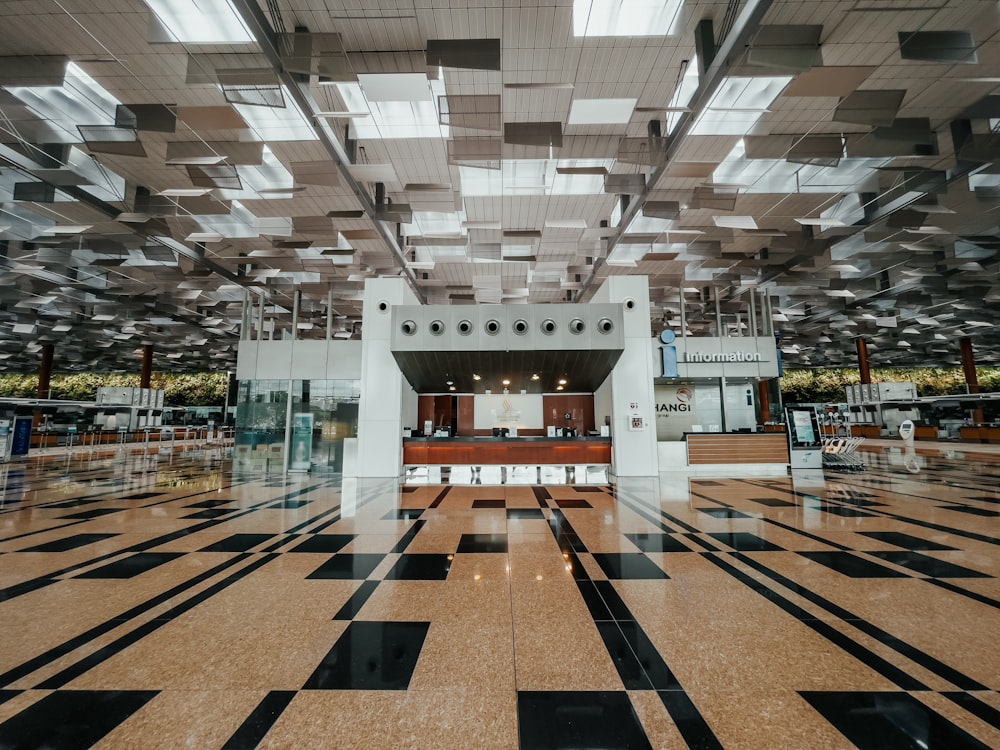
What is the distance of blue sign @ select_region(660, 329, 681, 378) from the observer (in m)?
13.0

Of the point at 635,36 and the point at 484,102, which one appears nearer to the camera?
the point at 635,36

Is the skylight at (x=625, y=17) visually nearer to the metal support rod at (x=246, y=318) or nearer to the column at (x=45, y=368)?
the metal support rod at (x=246, y=318)

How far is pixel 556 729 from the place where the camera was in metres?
1.66

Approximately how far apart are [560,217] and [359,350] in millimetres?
6865

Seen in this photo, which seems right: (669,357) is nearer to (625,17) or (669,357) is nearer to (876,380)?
(625,17)

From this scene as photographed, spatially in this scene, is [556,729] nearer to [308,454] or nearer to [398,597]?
[398,597]

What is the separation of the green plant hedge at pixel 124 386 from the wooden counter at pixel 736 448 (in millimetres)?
35549

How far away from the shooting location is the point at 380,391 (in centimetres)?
1021

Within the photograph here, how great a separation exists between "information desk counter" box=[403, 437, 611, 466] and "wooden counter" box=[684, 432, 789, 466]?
2.69 metres

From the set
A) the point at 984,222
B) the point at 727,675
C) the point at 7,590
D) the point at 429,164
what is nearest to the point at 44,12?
the point at 429,164

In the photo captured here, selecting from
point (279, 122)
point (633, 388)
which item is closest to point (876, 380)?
point (633, 388)

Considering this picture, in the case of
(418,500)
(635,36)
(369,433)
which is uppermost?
(635,36)

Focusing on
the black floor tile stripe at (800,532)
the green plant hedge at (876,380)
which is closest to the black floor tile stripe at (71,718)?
the black floor tile stripe at (800,532)

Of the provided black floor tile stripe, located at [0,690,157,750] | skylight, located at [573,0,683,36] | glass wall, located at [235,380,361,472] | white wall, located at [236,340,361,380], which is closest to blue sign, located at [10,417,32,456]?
glass wall, located at [235,380,361,472]
